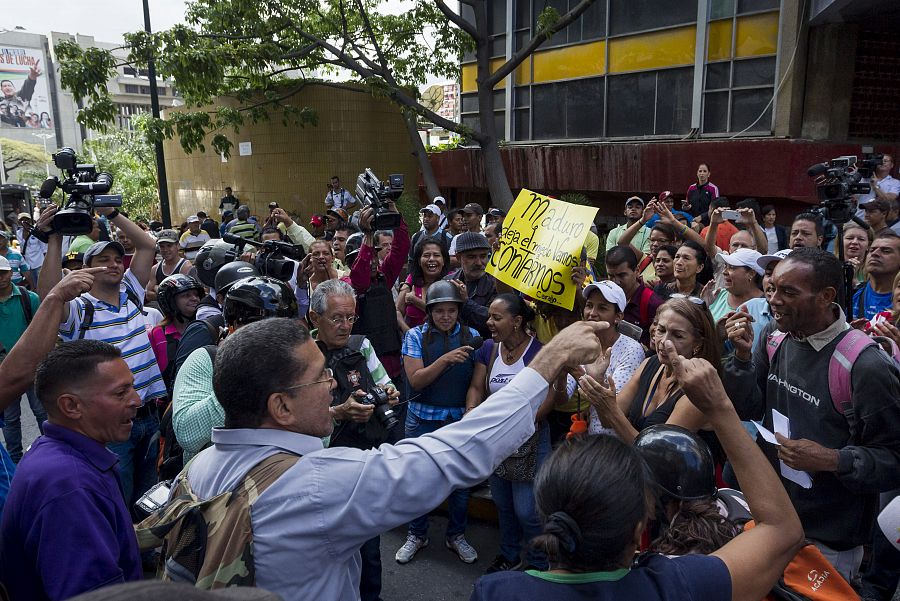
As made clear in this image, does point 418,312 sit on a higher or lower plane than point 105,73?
lower

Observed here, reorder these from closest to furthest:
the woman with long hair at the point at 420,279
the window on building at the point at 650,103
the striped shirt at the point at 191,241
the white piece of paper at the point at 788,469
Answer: the white piece of paper at the point at 788,469 → the woman with long hair at the point at 420,279 → the striped shirt at the point at 191,241 → the window on building at the point at 650,103

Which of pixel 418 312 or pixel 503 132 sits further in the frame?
pixel 503 132

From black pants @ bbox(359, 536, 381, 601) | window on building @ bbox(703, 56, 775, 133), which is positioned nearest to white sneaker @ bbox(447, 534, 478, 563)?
black pants @ bbox(359, 536, 381, 601)

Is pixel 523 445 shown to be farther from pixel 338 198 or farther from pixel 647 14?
pixel 338 198

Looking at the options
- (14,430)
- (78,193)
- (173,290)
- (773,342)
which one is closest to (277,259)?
(173,290)

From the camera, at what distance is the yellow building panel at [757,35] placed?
11.6 metres

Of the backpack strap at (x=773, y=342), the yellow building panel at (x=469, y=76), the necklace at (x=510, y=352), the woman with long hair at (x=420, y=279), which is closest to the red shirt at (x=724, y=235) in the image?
the woman with long hair at (x=420, y=279)

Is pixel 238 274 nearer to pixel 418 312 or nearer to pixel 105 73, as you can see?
pixel 418 312

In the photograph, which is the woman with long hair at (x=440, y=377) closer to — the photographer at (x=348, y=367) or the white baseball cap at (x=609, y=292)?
the photographer at (x=348, y=367)

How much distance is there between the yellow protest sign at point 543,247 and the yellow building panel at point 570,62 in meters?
10.9

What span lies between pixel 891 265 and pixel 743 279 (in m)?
1.02

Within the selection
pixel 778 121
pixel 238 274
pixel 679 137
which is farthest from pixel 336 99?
pixel 238 274

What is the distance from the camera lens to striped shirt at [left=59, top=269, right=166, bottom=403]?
13.5 feet

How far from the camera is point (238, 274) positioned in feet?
12.3
